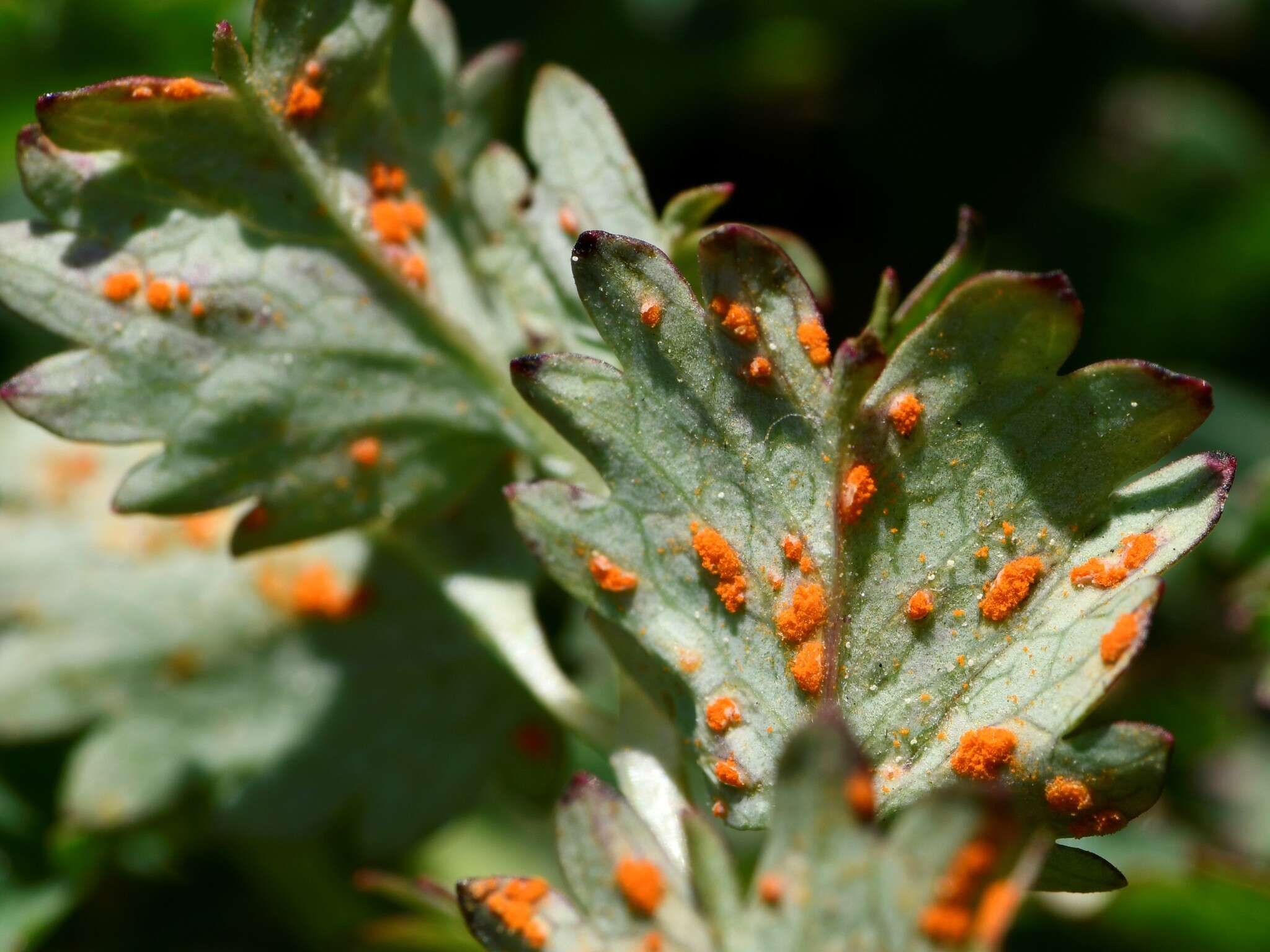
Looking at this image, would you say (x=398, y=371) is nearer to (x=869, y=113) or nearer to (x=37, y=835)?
(x=37, y=835)

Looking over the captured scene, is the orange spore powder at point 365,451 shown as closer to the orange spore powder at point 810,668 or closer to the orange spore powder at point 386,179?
the orange spore powder at point 386,179

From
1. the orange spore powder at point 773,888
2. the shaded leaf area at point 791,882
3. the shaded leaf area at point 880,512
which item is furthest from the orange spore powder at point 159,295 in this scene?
the orange spore powder at point 773,888

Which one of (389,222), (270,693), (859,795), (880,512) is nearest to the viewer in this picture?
(859,795)

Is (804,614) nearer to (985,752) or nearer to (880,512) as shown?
(880,512)

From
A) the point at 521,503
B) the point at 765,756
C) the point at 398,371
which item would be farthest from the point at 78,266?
the point at 765,756

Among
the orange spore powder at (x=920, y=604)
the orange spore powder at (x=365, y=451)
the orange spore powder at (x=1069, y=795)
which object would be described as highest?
the orange spore powder at (x=920, y=604)

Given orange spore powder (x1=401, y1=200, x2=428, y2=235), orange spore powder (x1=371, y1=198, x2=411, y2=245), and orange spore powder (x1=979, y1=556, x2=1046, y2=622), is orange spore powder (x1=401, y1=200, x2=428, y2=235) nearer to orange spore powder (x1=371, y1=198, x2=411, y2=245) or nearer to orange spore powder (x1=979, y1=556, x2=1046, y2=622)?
orange spore powder (x1=371, y1=198, x2=411, y2=245)

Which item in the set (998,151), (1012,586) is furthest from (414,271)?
(998,151)
